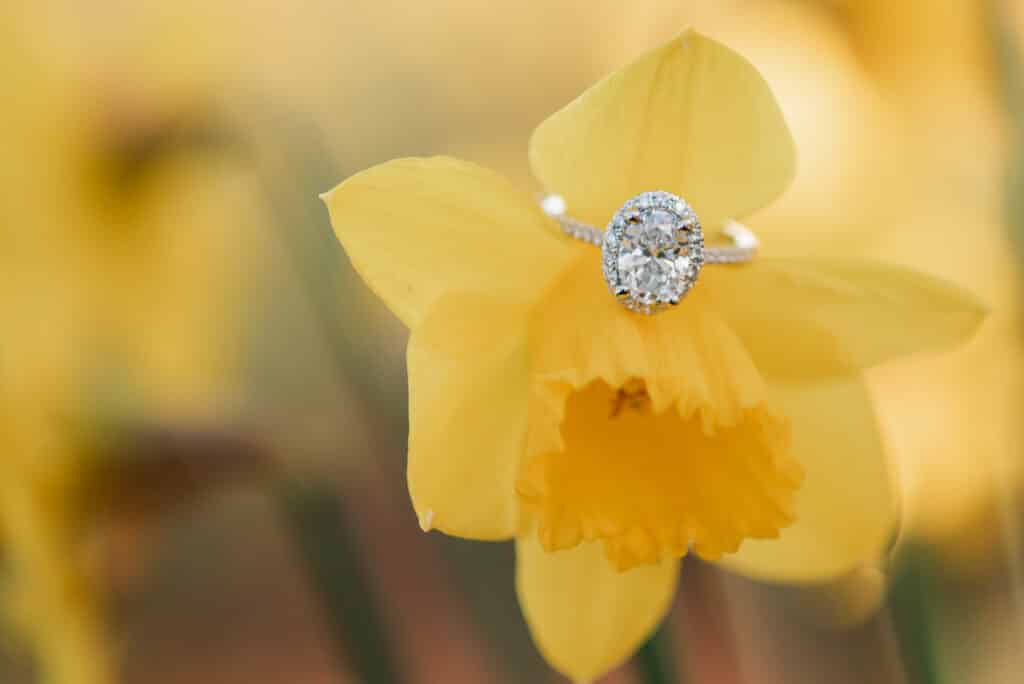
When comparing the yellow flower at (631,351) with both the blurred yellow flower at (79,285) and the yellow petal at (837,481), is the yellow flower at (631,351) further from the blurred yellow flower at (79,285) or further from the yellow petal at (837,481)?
the blurred yellow flower at (79,285)

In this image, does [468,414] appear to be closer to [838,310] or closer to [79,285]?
[838,310]

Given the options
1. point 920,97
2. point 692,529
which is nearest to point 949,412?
point 920,97

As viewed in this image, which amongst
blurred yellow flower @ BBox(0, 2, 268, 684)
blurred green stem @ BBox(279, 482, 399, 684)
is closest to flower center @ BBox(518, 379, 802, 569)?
blurred green stem @ BBox(279, 482, 399, 684)

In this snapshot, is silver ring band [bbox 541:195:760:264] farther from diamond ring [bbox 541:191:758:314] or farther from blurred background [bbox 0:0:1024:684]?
blurred background [bbox 0:0:1024:684]

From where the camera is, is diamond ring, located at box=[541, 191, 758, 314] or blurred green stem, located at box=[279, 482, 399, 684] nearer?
diamond ring, located at box=[541, 191, 758, 314]

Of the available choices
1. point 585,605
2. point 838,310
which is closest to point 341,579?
point 585,605

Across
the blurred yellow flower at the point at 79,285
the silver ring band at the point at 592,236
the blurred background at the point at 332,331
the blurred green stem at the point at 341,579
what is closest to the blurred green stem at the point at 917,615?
the blurred background at the point at 332,331

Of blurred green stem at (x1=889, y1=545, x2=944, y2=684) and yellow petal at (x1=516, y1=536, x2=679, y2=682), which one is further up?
yellow petal at (x1=516, y1=536, x2=679, y2=682)
